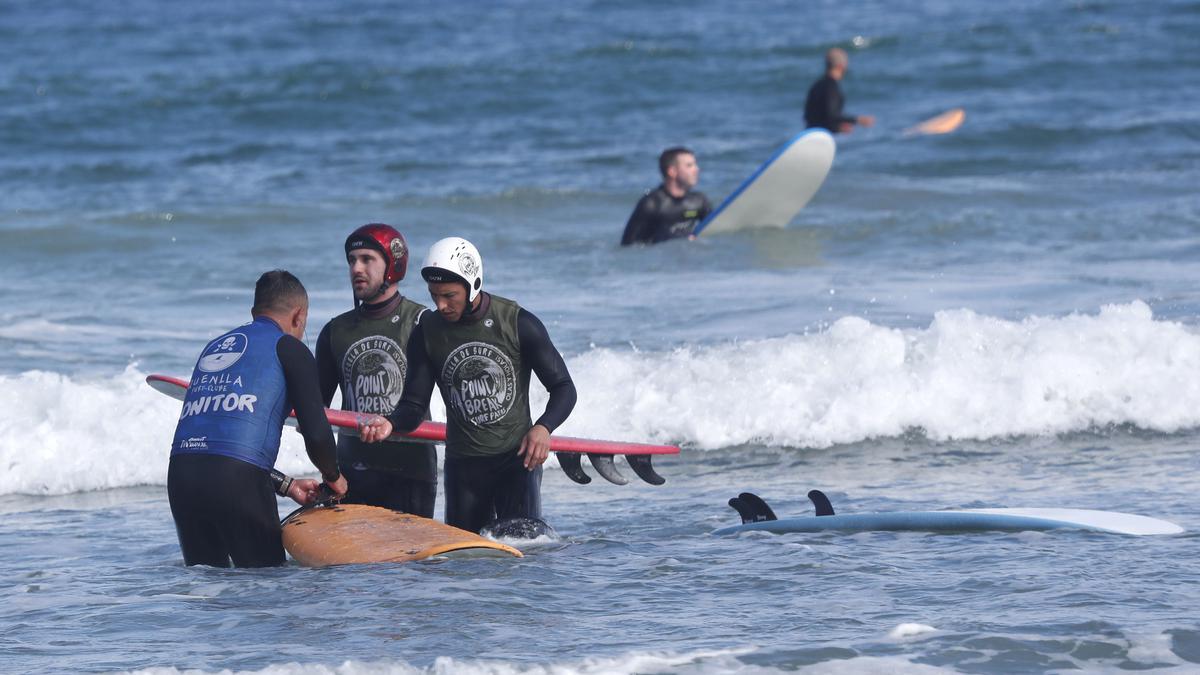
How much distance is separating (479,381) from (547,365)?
0.93 ft

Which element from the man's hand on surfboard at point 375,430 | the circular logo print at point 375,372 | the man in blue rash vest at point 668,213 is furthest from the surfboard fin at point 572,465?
the man in blue rash vest at point 668,213

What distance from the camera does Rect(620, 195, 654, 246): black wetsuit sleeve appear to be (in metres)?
14.9

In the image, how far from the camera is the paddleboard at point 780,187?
53.0 feet

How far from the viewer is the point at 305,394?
236 inches

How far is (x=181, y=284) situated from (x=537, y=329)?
914cm

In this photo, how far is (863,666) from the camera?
498 cm

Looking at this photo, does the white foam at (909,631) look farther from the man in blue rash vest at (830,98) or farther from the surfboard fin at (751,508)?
the man in blue rash vest at (830,98)

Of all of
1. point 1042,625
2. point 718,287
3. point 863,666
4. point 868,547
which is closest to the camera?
point 863,666

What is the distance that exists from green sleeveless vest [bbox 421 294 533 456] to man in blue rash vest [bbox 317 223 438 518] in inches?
8.1

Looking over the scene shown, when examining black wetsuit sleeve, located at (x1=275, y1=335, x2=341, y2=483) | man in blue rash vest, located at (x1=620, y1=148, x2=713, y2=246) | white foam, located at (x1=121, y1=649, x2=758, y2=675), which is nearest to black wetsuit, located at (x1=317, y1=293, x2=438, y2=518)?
black wetsuit sleeve, located at (x1=275, y1=335, x2=341, y2=483)

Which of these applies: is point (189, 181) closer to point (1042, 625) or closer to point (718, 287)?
point (718, 287)

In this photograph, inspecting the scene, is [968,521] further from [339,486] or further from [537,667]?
[339,486]

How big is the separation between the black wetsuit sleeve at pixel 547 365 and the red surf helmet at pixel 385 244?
1.87ft

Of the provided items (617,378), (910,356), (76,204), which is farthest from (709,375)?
(76,204)
